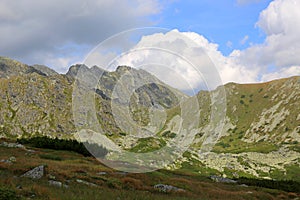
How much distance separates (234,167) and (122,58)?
110827mm

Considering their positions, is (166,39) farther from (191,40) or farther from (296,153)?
(296,153)

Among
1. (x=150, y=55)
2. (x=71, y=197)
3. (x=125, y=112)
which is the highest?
(x=150, y=55)

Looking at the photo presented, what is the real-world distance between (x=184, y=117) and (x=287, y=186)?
34451 mm

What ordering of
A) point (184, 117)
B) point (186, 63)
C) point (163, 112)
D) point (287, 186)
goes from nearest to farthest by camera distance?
point (186, 63), point (184, 117), point (163, 112), point (287, 186)

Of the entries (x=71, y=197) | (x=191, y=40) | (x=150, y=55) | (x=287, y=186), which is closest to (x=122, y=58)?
(x=150, y=55)

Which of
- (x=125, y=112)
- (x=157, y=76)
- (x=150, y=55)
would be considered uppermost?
(x=150, y=55)

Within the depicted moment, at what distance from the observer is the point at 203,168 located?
4921 inches

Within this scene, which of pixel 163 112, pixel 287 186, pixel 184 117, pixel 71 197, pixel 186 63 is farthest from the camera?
pixel 287 186

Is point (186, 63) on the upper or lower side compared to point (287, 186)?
upper

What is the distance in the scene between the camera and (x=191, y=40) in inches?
1056

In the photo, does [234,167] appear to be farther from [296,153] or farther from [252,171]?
[296,153]

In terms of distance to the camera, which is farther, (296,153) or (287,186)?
(296,153)

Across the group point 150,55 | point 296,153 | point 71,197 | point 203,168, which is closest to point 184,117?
point 150,55

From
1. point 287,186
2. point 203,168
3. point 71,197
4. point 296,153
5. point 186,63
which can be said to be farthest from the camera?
point 296,153
